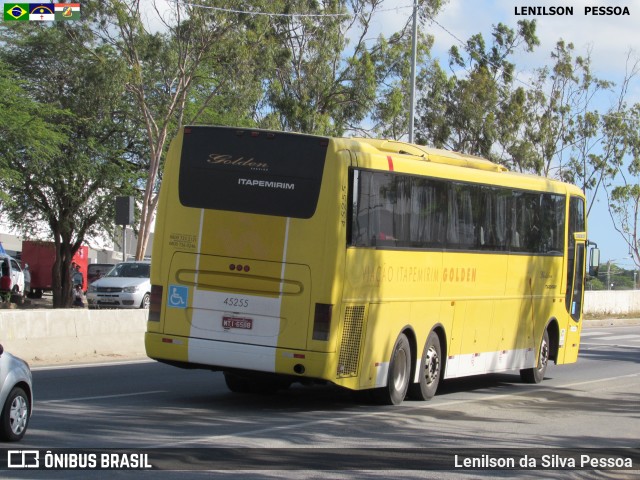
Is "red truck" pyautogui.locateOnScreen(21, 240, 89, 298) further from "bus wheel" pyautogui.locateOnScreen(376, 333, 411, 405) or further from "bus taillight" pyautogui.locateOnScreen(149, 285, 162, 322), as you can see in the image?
"bus taillight" pyautogui.locateOnScreen(149, 285, 162, 322)

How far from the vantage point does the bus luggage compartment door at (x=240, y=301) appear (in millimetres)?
13117

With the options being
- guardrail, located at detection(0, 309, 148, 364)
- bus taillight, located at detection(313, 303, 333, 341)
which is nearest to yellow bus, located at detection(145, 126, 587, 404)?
bus taillight, located at detection(313, 303, 333, 341)

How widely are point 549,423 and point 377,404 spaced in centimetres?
235

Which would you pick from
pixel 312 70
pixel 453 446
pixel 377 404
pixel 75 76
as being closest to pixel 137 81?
pixel 75 76

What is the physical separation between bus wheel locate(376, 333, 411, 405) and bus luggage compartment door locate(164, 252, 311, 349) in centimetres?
198

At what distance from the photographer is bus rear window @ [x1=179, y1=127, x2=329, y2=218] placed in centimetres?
1330

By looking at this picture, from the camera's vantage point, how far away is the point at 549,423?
13969 millimetres

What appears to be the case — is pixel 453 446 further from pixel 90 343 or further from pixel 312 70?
pixel 312 70

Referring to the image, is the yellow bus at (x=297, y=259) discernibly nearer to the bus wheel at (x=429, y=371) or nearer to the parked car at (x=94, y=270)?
the bus wheel at (x=429, y=371)

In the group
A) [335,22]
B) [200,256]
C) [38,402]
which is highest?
[335,22]

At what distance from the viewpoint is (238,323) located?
43.5ft

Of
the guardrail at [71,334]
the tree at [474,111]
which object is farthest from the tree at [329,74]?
the guardrail at [71,334]

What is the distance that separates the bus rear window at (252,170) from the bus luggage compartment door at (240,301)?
715 mm

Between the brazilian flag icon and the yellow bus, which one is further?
the brazilian flag icon
